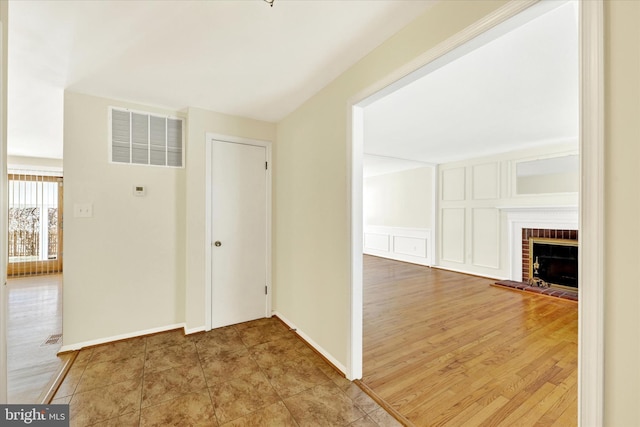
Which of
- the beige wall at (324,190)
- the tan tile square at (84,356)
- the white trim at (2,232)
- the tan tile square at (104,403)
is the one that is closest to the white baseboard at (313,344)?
the beige wall at (324,190)

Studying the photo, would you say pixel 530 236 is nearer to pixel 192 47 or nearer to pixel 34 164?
pixel 192 47

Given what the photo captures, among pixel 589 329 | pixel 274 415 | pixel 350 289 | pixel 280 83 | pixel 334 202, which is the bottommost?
pixel 274 415

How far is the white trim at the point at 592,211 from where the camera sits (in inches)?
37.2

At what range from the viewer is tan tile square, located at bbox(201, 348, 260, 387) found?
214 cm

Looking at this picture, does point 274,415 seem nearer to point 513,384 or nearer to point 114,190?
point 513,384

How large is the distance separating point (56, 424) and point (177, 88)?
2607 millimetres

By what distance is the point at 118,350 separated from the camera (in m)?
2.54

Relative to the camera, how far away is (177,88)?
254 centimetres

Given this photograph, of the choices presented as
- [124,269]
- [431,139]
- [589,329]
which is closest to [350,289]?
[589,329]

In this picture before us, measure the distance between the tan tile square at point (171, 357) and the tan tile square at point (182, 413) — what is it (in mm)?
497

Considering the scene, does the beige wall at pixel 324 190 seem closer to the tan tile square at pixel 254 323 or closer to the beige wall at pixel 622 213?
the tan tile square at pixel 254 323

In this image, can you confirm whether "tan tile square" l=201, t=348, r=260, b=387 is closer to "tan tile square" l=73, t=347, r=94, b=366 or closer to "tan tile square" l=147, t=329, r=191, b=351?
"tan tile square" l=147, t=329, r=191, b=351

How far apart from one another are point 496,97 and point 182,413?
388 centimetres

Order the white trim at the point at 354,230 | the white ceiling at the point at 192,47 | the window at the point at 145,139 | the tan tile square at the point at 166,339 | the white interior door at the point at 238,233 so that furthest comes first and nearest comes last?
the white interior door at the point at 238,233
the window at the point at 145,139
the tan tile square at the point at 166,339
the white trim at the point at 354,230
the white ceiling at the point at 192,47
